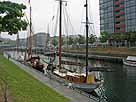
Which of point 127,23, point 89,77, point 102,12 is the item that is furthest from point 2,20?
point 102,12

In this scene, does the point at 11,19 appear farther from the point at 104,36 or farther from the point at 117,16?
the point at 117,16

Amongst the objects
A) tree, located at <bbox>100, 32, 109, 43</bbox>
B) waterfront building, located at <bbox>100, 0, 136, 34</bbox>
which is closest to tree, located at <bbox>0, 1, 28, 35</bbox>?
waterfront building, located at <bbox>100, 0, 136, 34</bbox>

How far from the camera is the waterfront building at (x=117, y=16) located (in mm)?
123500

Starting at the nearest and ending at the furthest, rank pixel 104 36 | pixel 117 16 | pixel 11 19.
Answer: pixel 11 19 → pixel 104 36 → pixel 117 16

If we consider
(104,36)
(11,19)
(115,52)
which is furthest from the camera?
(104,36)

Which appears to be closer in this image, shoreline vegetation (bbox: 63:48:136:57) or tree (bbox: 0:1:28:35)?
tree (bbox: 0:1:28:35)

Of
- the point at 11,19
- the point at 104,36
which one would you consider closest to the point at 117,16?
the point at 104,36

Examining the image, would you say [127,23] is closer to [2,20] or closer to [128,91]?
[128,91]

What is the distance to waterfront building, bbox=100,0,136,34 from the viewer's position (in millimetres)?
123500

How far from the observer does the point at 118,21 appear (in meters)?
135

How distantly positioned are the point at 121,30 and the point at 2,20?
119 metres

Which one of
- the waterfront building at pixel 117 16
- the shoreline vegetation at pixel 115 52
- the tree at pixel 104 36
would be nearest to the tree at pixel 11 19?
the shoreline vegetation at pixel 115 52

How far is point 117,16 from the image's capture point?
13612 cm

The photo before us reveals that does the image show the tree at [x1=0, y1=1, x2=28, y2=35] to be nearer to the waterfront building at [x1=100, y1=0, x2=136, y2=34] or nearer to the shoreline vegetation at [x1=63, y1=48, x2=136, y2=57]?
the shoreline vegetation at [x1=63, y1=48, x2=136, y2=57]
